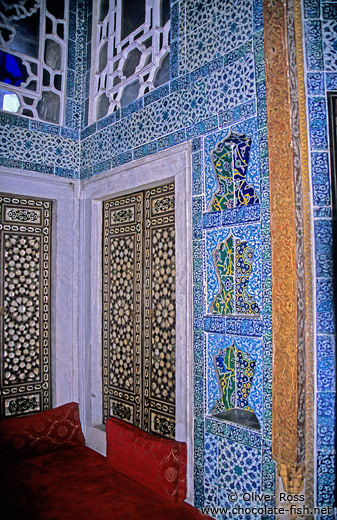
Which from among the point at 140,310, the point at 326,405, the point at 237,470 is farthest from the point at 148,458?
the point at 326,405

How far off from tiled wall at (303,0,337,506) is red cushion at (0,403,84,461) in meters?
2.19

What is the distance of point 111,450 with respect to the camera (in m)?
3.15

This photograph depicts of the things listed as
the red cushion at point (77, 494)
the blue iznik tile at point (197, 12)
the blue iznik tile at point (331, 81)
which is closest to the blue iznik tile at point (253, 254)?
the blue iznik tile at point (331, 81)

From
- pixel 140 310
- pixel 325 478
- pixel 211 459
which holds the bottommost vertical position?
pixel 211 459

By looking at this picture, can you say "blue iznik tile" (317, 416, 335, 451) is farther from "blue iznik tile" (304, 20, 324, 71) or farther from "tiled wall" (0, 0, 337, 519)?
"blue iznik tile" (304, 20, 324, 71)

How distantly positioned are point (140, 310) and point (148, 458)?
102 cm

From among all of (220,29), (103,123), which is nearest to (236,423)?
(220,29)

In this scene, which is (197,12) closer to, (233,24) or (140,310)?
(233,24)

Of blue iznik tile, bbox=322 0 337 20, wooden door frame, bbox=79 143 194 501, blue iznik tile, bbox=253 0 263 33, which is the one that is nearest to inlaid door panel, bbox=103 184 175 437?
wooden door frame, bbox=79 143 194 501

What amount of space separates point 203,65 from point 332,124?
3.35 ft

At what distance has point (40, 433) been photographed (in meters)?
3.32

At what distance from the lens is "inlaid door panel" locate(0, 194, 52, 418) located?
3387 mm

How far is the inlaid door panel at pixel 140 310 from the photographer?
2.96 m

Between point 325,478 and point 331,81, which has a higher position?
point 331,81
